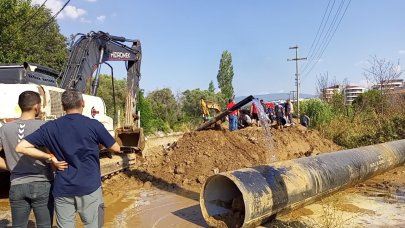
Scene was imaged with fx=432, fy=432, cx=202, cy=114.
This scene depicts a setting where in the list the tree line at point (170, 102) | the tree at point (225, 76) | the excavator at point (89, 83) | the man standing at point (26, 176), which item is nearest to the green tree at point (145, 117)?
the tree line at point (170, 102)

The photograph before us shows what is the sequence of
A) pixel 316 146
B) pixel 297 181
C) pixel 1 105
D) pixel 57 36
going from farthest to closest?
pixel 57 36 → pixel 316 146 → pixel 1 105 → pixel 297 181

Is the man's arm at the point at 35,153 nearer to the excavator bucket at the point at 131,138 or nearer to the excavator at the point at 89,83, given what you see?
the excavator at the point at 89,83

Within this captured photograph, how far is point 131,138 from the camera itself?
38.5 ft

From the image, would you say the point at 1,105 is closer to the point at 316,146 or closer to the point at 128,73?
the point at 128,73

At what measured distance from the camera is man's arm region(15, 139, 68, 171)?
12.4 feet

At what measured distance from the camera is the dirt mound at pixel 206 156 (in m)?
10.3

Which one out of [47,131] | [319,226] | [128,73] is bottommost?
[319,226]

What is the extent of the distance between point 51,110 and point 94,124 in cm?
451

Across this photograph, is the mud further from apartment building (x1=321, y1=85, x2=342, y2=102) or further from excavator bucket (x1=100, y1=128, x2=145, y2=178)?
apartment building (x1=321, y1=85, x2=342, y2=102)

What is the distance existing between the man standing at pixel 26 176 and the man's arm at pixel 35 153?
0.88 ft

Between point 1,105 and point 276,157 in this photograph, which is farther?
point 276,157

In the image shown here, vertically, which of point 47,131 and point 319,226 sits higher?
point 47,131

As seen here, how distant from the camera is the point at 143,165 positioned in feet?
37.3

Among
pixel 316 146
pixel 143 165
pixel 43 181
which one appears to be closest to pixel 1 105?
pixel 43 181
